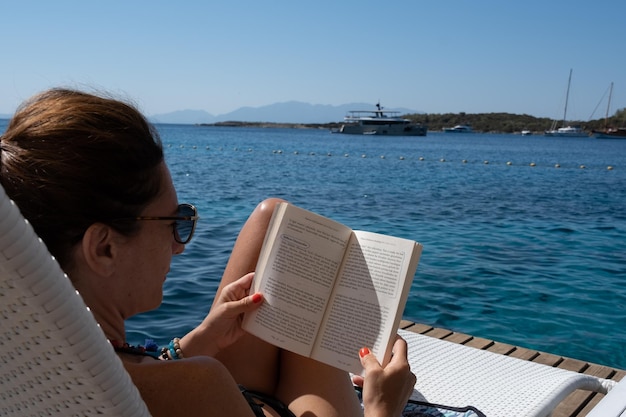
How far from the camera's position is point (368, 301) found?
5.00 feet

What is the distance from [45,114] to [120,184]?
0.16 meters

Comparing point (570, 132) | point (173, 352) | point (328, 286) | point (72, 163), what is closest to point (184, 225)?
point (72, 163)

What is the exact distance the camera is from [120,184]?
104cm

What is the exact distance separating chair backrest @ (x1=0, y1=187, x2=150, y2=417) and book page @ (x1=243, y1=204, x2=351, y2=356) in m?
0.71

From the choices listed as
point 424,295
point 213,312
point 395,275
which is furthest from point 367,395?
point 424,295

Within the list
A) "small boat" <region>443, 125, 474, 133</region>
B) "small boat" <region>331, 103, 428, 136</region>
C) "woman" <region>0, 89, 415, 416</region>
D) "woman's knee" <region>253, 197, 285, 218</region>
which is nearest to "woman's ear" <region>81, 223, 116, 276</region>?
"woman" <region>0, 89, 415, 416</region>

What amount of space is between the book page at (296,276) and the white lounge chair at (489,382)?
3.14 ft

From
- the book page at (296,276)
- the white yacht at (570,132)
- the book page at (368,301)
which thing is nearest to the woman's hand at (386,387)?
the book page at (368,301)

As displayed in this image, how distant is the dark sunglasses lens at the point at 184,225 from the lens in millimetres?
1238

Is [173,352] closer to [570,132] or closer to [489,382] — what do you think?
[489,382]

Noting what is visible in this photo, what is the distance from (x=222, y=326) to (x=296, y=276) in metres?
0.25

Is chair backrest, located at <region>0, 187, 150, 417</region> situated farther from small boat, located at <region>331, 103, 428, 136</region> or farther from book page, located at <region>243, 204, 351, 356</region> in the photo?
small boat, located at <region>331, 103, 428, 136</region>

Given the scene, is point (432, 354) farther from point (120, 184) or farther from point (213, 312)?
point (120, 184)

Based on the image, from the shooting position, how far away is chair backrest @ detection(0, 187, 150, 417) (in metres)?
0.68
